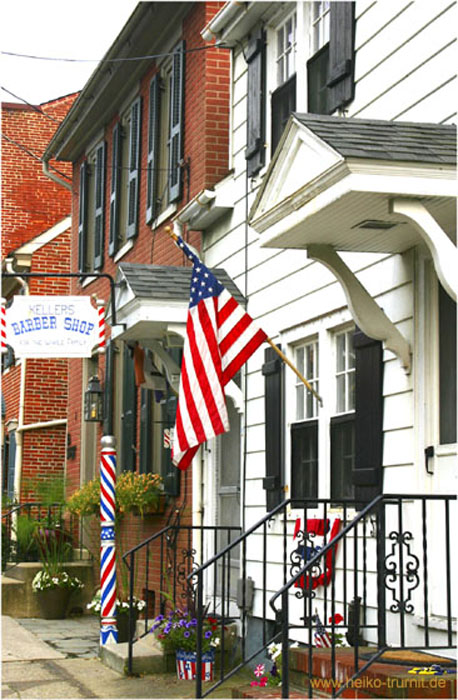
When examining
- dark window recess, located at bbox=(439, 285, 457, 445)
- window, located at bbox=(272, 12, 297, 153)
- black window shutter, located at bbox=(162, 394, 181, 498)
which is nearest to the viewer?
dark window recess, located at bbox=(439, 285, 457, 445)

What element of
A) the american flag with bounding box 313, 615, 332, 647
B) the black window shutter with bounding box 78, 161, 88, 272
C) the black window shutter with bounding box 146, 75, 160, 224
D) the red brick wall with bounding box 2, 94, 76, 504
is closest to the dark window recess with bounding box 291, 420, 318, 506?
the american flag with bounding box 313, 615, 332, 647

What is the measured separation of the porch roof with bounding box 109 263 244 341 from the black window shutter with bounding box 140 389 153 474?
2370 mm

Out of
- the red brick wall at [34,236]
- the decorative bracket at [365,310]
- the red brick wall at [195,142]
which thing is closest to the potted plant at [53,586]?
the red brick wall at [195,142]

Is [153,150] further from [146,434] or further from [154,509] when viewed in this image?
[154,509]

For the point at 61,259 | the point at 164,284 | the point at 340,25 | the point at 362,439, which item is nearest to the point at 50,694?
the point at 362,439

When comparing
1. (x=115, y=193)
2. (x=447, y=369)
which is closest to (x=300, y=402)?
(x=447, y=369)

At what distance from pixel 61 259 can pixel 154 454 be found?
8855 millimetres

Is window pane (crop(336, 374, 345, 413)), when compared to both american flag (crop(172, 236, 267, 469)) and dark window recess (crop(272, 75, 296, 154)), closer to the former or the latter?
american flag (crop(172, 236, 267, 469))

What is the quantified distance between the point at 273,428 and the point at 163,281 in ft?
7.21

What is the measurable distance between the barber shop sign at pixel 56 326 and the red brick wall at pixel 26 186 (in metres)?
12.6

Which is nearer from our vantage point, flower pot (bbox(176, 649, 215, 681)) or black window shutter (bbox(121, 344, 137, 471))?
flower pot (bbox(176, 649, 215, 681))

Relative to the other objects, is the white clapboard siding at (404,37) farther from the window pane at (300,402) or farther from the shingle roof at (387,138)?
the window pane at (300,402)

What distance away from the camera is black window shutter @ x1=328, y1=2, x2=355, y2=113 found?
8.95m

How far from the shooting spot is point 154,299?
11289 millimetres
